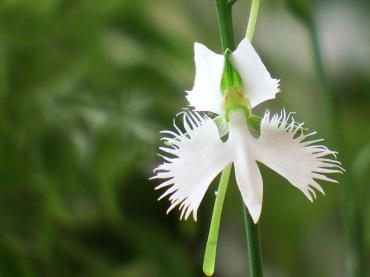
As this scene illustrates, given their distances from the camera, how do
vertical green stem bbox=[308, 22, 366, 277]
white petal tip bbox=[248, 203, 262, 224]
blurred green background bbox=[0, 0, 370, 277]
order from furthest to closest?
blurred green background bbox=[0, 0, 370, 277]
vertical green stem bbox=[308, 22, 366, 277]
white petal tip bbox=[248, 203, 262, 224]

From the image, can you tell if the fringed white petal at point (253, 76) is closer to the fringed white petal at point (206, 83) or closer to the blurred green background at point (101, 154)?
the fringed white petal at point (206, 83)

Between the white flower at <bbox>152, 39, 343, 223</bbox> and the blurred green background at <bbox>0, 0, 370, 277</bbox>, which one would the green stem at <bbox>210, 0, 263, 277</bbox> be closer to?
the white flower at <bbox>152, 39, 343, 223</bbox>

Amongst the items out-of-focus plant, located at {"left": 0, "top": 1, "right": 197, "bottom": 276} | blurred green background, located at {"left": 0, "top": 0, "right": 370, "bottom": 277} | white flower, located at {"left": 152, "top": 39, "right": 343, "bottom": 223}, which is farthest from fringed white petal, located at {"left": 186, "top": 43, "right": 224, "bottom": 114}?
out-of-focus plant, located at {"left": 0, "top": 1, "right": 197, "bottom": 276}

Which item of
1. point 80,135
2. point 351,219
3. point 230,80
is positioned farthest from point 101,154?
point 230,80

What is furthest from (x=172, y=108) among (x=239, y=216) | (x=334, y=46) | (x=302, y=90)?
(x=334, y=46)

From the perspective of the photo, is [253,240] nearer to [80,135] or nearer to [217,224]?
[217,224]

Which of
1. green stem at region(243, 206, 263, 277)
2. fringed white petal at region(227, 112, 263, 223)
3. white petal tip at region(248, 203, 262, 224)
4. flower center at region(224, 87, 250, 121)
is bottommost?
green stem at region(243, 206, 263, 277)

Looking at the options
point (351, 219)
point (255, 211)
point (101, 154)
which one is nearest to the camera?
point (255, 211)

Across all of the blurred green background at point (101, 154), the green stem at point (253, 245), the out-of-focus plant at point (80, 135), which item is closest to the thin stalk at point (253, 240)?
the green stem at point (253, 245)
